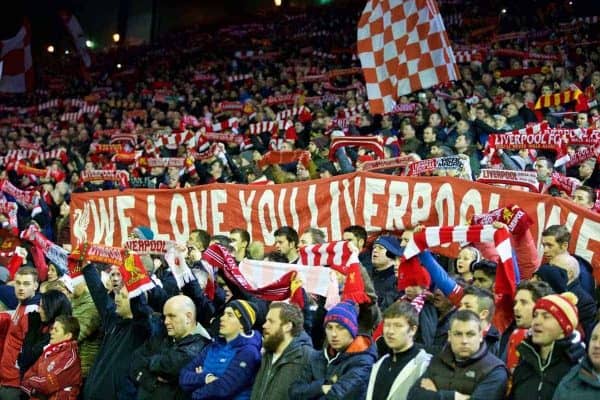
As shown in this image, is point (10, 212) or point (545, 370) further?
point (10, 212)

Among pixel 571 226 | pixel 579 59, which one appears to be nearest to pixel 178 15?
pixel 579 59

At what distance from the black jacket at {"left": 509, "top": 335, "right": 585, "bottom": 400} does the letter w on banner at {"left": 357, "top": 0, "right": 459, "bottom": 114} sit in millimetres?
6638

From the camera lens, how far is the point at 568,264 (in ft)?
20.1

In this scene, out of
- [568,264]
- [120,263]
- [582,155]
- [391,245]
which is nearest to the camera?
[568,264]

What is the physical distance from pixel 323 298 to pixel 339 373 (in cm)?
117

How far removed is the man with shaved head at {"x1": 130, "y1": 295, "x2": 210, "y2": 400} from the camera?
661cm

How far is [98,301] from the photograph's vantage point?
298 inches

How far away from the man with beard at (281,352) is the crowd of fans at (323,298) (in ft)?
0.03

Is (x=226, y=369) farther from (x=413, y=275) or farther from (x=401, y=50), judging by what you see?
(x=401, y=50)

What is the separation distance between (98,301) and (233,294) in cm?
115

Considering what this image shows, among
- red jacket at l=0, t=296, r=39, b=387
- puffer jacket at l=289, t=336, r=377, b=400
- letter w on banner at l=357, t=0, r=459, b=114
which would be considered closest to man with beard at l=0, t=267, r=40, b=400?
red jacket at l=0, t=296, r=39, b=387

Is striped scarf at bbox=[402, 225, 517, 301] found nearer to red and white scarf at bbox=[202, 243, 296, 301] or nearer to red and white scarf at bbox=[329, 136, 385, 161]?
→ red and white scarf at bbox=[202, 243, 296, 301]

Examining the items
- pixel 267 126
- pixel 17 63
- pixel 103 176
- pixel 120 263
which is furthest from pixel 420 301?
pixel 17 63

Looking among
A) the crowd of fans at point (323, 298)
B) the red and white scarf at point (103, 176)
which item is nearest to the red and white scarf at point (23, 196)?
the crowd of fans at point (323, 298)
